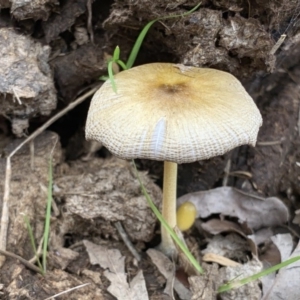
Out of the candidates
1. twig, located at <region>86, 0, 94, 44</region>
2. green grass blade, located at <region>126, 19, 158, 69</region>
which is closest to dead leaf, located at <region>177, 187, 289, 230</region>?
green grass blade, located at <region>126, 19, 158, 69</region>

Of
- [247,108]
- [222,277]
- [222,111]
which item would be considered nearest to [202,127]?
[222,111]

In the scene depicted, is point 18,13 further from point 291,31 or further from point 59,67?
point 291,31

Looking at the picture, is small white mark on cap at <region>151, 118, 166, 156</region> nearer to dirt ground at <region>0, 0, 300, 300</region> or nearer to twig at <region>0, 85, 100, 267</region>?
dirt ground at <region>0, 0, 300, 300</region>

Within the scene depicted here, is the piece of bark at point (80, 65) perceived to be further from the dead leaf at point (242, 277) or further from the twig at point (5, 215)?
the dead leaf at point (242, 277)

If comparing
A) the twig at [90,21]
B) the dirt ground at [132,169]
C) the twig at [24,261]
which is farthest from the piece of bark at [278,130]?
the twig at [24,261]

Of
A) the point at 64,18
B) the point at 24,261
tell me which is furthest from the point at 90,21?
the point at 24,261

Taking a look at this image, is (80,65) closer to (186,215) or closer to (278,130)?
(186,215)
